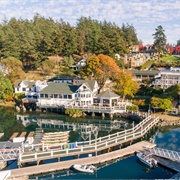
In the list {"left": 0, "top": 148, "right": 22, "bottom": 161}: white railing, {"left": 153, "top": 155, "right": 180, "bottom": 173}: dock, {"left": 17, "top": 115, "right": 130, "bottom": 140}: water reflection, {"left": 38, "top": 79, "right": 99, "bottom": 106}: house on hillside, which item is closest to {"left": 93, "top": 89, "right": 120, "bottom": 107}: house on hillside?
{"left": 38, "top": 79, "right": 99, "bottom": 106}: house on hillside

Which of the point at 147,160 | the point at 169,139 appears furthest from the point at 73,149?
the point at 169,139

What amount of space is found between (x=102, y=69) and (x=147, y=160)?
35.0 m

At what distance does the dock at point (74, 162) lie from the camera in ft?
79.5

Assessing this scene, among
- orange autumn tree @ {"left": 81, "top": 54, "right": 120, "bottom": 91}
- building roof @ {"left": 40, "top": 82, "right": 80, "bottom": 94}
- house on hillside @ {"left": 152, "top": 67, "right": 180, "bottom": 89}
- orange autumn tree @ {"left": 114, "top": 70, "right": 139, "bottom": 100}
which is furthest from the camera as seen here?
house on hillside @ {"left": 152, "top": 67, "right": 180, "bottom": 89}

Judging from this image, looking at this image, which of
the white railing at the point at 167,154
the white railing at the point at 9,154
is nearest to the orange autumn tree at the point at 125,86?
the white railing at the point at 167,154

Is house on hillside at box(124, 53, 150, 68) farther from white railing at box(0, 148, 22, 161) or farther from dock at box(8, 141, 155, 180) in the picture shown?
white railing at box(0, 148, 22, 161)

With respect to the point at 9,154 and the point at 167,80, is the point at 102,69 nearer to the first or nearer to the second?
the point at 167,80

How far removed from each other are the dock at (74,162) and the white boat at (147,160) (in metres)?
1.59

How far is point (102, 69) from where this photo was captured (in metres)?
58.8

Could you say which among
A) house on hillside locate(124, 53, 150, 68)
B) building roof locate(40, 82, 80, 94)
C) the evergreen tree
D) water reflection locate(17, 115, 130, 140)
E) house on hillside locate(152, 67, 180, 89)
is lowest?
water reflection locate(17, 115, 130, 140)

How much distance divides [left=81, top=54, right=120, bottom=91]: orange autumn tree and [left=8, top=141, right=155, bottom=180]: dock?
29.6 meters

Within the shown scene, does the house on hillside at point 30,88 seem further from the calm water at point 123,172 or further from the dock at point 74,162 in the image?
the calm water at point 123,172

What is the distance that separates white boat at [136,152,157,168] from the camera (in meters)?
25.9

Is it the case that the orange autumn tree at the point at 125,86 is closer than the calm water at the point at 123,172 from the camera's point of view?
No
